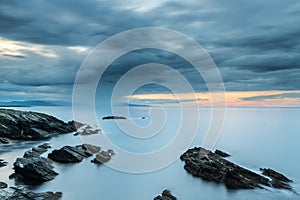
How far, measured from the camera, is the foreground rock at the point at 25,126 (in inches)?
3177

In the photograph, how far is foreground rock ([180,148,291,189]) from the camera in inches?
1497

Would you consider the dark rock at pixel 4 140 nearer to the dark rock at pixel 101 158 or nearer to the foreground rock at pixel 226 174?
the dark rock at pixel 101 158

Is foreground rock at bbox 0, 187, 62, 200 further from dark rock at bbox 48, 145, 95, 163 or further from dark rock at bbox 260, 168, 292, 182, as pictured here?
dark rock at bbox 260, 168, 292, 182

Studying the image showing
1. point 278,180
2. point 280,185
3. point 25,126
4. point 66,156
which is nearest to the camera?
point 280,185

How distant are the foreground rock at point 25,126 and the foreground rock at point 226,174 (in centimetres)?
5530

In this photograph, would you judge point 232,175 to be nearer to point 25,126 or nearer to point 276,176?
point 276,176

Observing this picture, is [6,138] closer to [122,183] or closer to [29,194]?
[122,183]

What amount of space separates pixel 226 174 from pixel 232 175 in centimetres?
114

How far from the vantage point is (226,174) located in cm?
4009

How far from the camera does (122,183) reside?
141 feet

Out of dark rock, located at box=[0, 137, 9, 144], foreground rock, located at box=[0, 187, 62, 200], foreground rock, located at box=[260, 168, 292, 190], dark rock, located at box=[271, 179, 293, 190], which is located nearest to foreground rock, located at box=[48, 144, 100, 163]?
foreground rock, located at box=[0, 187, 62, 200]

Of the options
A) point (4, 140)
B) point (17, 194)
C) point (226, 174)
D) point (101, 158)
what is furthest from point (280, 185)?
point (4, 140)

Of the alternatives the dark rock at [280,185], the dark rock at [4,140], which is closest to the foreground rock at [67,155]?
the dark rock at [4,140]

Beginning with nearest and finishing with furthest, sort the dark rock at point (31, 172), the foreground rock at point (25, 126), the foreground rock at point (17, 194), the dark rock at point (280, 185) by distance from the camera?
the foreground rock at point (17, 194), the dark rock at point (280, 185), the dark rock at point (31, 172), the foreground rock at point (25, 126)
